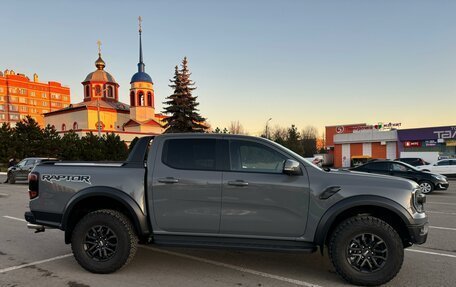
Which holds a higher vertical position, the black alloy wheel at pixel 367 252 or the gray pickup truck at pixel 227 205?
the gray pickup truck at pixel 227 205

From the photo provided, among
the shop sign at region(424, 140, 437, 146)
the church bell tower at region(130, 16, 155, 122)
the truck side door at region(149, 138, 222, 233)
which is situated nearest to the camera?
the truck side door at region(149, 138, 222, 233)

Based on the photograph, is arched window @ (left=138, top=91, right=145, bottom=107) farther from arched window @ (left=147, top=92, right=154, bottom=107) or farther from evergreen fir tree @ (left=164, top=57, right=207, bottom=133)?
evergreen fir tree @ (left=164, top=57, right=207, bottom=133)

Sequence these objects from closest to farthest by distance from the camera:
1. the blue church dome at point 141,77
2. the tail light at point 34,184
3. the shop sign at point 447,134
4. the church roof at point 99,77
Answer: the tail light at point 34,184 → the shop sign at point 447,134 → the blue church dome at point 141,77 → the church roof at point 99,77

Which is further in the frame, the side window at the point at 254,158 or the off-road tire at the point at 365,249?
the side window at the point at 254,158

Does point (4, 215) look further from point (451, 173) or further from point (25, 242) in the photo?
point (451, 173)

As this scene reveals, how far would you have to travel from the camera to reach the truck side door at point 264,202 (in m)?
4.44

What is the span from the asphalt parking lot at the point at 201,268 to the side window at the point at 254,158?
1485 millimetres

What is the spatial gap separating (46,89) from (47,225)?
474ft

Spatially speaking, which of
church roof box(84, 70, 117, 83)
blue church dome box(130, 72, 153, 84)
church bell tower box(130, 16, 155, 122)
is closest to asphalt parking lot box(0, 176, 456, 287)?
church bell tower box(130, 16, 155, 122)

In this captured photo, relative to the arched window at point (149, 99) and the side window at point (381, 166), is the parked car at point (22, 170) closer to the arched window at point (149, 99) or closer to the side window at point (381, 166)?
the side window at point (381, 166)

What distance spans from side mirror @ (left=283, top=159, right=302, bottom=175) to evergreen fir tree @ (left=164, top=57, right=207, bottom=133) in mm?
Answer: 35829

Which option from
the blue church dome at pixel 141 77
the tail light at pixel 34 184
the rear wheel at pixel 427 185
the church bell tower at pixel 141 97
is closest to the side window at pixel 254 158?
the tail light at pixel 34 184

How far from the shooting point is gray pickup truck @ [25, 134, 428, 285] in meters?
4.35

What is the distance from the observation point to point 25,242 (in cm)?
650
